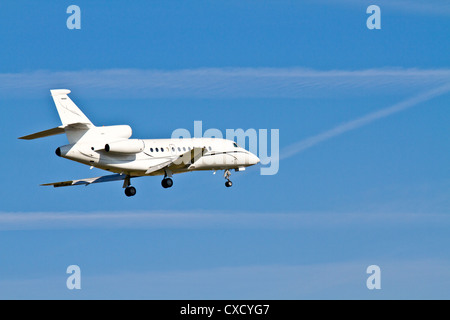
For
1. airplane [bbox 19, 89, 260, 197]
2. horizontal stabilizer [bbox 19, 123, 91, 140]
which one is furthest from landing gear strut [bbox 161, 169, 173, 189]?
horizontal stabilizer [bbox 19, 123, 91, 140]

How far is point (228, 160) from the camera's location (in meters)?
90.1

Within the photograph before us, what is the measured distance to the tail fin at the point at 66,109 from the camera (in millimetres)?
79562

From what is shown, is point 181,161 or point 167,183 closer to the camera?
point 181,161

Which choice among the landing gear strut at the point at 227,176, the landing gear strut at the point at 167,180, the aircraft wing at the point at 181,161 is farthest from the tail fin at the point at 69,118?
the landing gear strut at the point at 227,176

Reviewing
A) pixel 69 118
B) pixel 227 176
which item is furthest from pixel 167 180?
pixel 69 118

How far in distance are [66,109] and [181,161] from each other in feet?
30.4

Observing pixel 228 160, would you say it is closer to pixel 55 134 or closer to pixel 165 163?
pixel 165 163

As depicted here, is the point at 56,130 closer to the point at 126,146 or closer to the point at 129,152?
the point at 126,146

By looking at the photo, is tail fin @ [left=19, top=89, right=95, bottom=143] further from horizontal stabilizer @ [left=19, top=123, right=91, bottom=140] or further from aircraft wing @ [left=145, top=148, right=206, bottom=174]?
aircraft wing @ [left=145, top=148, right=206, bottom=174]

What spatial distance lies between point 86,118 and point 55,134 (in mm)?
2358

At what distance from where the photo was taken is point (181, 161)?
84625mm
